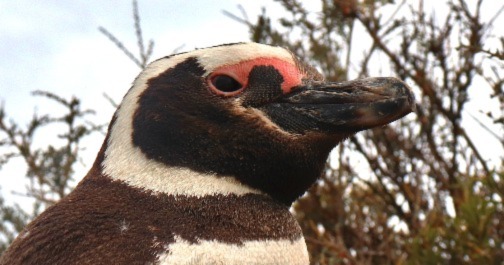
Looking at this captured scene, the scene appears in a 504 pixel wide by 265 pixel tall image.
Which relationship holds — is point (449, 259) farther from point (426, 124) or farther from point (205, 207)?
point (205, 207)

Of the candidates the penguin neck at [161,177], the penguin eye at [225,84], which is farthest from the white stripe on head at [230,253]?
the penguin eye at [225,84]

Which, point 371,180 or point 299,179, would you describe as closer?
point 299,179

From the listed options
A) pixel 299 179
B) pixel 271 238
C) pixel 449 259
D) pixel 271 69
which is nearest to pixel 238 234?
pixel 271 238

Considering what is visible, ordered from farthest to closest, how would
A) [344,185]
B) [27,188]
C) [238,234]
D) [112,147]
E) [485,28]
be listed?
1. [27,188]
2. [344,185]
3. [485,28]
4. [112,147]
5. [238,234]

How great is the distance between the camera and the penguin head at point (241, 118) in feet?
7.58

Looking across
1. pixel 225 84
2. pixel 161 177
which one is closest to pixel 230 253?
pixel 161 177

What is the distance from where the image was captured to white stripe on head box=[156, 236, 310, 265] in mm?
1986

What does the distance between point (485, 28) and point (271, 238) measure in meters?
2.53

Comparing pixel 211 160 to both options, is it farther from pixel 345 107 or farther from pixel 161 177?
pixel 345 107

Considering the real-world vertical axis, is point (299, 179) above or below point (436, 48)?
above

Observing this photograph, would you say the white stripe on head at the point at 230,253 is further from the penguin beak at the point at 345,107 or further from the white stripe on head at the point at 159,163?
the penguin beak at the point at 345,107

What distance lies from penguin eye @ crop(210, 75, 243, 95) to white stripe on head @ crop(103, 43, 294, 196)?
0.12ft

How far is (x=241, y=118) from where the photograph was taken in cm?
237

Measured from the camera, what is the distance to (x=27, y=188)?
5.44 metres
